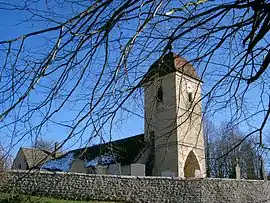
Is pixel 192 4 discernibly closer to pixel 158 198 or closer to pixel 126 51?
pixel 126 51

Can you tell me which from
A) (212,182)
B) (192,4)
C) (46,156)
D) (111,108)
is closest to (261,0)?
(192,4)

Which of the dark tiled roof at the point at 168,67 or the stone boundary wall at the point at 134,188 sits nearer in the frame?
the dark tiled roof at the point at 168,67

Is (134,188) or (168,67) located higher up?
(168,67)

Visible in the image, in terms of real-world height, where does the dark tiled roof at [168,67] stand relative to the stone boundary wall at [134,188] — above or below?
above

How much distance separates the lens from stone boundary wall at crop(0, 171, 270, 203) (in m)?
14.1

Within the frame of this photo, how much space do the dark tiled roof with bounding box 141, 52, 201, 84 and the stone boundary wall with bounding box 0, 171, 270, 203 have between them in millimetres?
10387

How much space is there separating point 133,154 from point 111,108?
70.8 ft

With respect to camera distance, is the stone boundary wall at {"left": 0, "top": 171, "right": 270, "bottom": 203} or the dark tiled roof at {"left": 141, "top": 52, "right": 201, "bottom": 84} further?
the stone boundary wall at {"left": 0, "top": 171, "right": 270, "bottom": 203}

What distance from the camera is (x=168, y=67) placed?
3.63 m

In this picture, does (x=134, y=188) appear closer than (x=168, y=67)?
No

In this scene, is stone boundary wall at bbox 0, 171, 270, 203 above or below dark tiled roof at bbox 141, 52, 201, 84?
below

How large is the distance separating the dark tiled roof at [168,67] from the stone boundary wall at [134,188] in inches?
409

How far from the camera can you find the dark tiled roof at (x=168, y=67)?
3.35m

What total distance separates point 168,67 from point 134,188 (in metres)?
12.8
